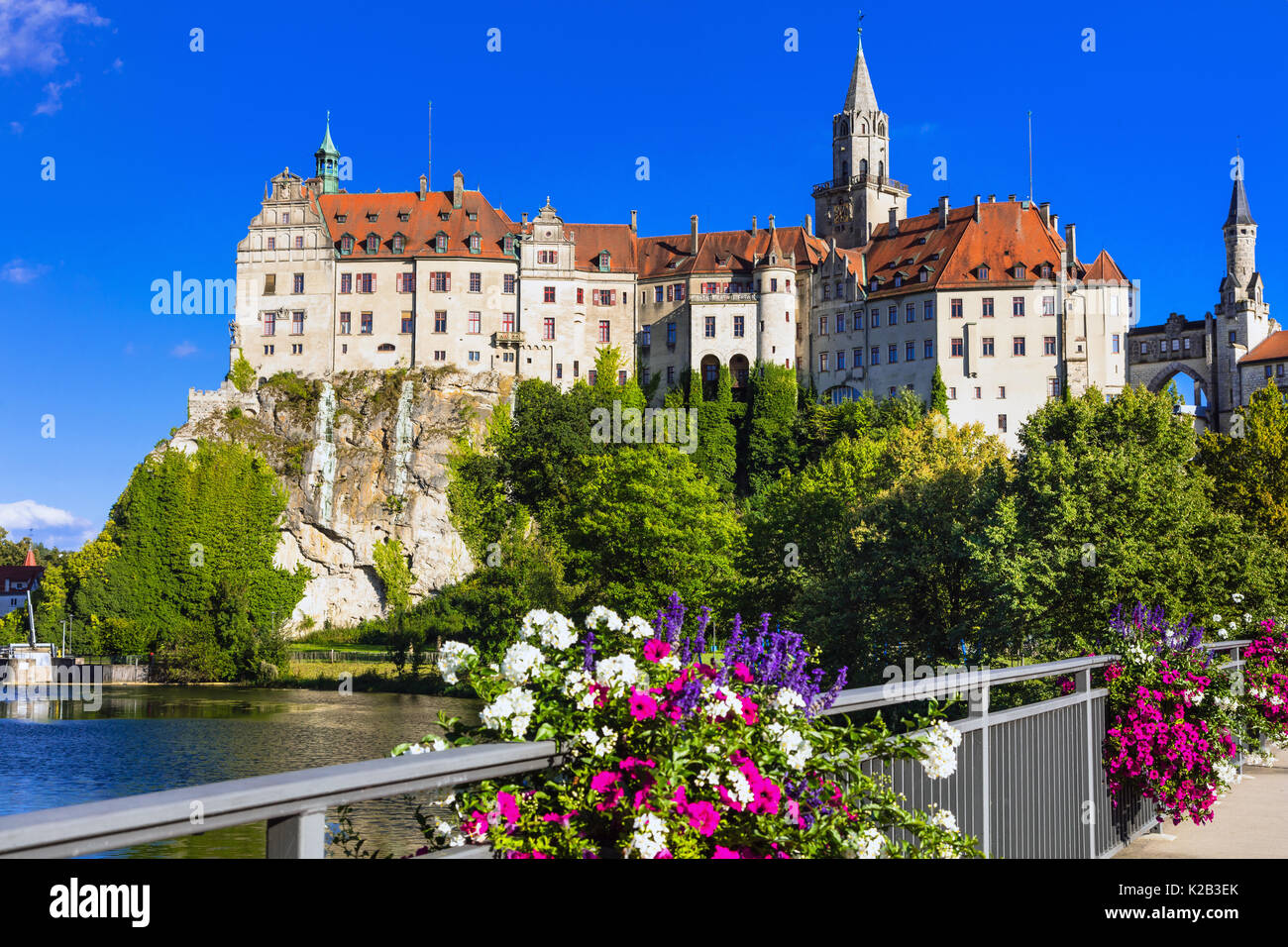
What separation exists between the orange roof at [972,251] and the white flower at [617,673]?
82887 millimetres

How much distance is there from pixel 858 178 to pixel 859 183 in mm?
518

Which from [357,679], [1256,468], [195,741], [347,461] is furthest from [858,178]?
[195,741]

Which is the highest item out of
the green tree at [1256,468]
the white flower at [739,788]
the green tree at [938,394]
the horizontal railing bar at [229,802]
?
the green tree at [938,394]

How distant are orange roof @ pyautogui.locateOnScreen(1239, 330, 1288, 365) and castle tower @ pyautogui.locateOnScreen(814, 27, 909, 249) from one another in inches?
1282

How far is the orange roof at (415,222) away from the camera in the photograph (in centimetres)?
8875

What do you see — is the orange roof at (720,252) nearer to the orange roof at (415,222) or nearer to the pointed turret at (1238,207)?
the orange roof at (415,222)

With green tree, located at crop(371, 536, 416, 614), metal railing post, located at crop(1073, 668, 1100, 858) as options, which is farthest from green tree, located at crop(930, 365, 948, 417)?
metal railing post, located at crop(1073, 668, 1100, 858)

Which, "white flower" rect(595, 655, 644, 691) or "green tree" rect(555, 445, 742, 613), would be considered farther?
"green tree" rect(555, 445, 742, 613)

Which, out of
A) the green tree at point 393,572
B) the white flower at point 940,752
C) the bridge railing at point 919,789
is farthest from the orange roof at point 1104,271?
the white flower at point 940,752

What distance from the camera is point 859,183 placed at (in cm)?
9738

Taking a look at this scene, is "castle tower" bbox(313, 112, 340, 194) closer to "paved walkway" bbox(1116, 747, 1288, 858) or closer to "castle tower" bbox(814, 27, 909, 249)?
"castle tower" bbox(814, 27, 909, 249)

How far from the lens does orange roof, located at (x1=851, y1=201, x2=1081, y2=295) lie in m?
83.5

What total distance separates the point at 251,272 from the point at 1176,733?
88007 mm
